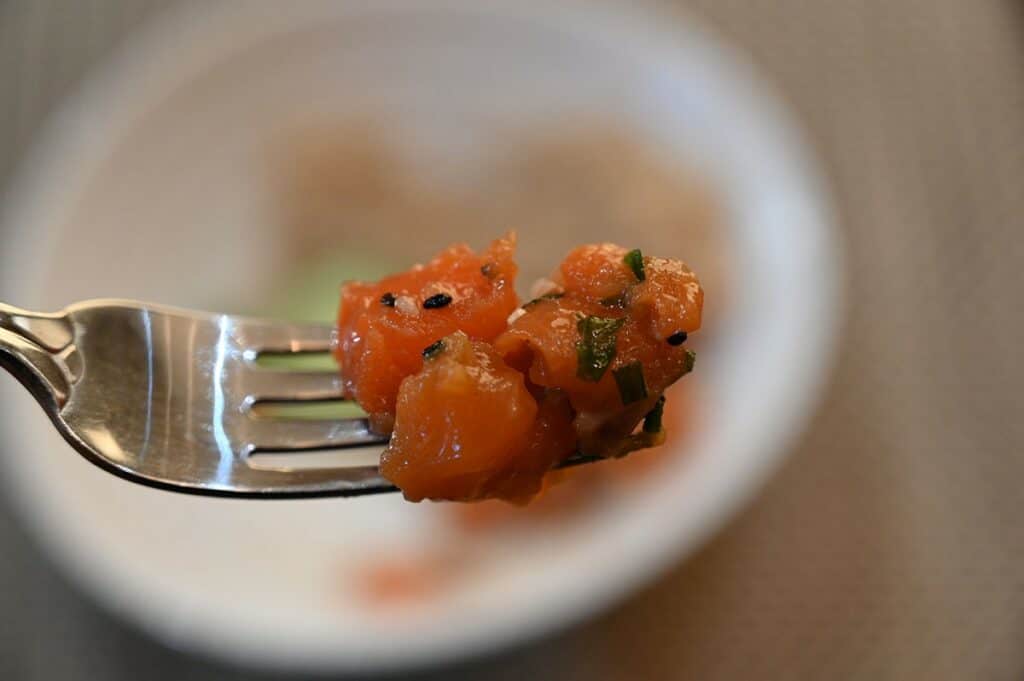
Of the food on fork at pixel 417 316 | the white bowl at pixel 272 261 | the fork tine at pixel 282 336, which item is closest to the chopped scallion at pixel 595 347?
the food on fork at pixel 417 316

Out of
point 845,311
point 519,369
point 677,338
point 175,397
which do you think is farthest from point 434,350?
point 845,311

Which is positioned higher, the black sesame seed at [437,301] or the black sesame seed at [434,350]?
the black sesame seed at [437,301]

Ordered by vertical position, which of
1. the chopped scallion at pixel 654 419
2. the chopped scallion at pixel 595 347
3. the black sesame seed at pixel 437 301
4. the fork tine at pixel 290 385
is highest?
the black sesame seed at pixel 437 301

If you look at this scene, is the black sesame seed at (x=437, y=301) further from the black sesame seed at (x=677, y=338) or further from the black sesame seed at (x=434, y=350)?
the black sesame seed at (x=677, y=338)

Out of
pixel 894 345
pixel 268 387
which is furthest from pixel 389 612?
pixel 894 345

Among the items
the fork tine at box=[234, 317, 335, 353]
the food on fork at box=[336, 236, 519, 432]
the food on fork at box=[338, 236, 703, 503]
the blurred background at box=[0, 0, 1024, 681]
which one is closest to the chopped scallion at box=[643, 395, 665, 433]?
the food on fork at box=[338, 236, 703, 503]

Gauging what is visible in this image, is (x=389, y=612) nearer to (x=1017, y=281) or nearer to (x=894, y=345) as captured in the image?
(x=894, y=345)
